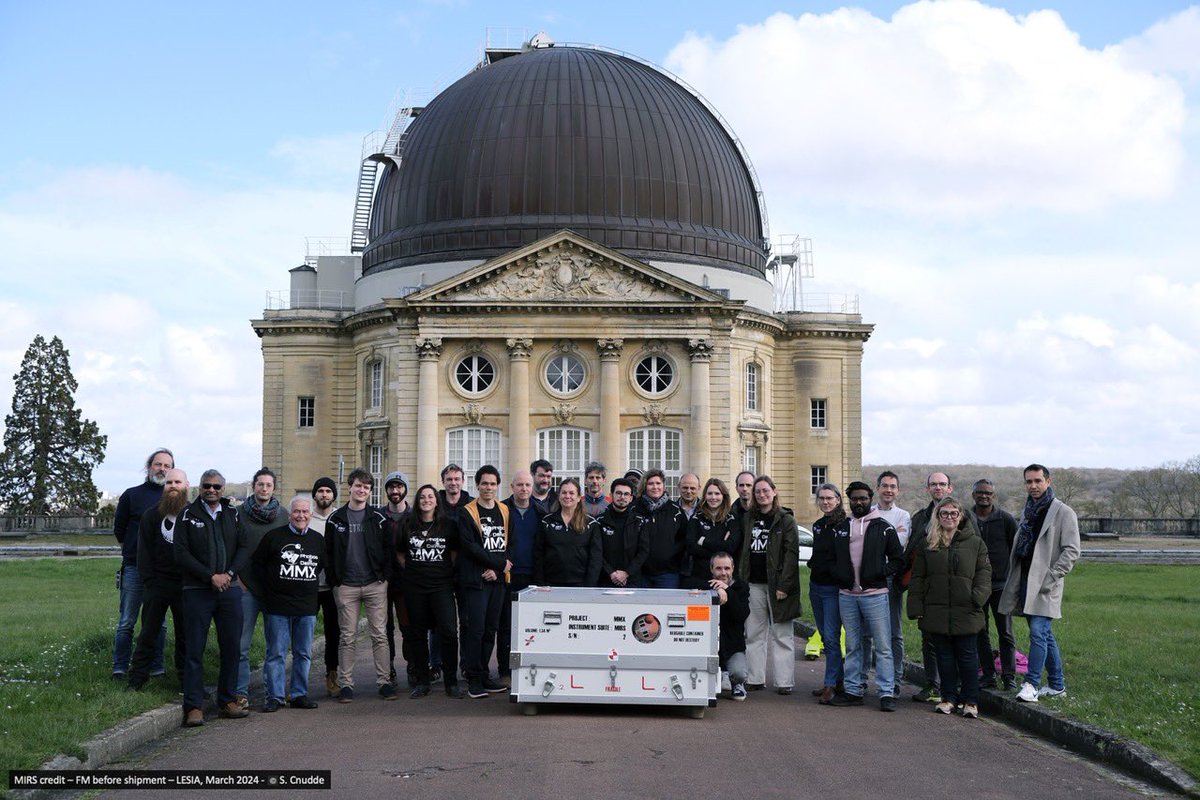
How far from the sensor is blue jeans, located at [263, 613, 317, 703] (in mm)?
14195

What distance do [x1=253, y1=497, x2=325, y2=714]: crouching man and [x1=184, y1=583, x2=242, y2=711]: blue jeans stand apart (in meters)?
0.53

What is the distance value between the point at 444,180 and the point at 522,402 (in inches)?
418

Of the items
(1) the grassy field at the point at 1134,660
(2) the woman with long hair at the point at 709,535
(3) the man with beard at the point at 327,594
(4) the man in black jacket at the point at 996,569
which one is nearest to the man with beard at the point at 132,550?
(3) the man with beard at the point at 327,594

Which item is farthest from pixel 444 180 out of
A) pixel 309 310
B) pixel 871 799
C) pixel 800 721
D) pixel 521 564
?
pixel 871 799

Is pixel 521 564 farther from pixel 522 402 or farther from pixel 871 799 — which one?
pixel 522 402

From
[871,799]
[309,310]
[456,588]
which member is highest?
[309,310]

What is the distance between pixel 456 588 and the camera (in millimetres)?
15516

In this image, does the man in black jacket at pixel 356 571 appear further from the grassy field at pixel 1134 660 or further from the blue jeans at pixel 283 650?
the grassy field at pixel 1134 660

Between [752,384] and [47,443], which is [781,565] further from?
[47,443]

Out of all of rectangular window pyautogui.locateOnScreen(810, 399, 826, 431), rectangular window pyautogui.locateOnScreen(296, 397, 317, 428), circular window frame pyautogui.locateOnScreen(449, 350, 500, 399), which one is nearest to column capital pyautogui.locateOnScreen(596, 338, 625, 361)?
circular window frame pyautogui.locateOnScreen(449, 350, 500, 399)

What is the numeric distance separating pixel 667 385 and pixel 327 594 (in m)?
34.2

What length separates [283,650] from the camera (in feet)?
46.8

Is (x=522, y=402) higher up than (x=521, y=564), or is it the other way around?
(x=522, y=402)

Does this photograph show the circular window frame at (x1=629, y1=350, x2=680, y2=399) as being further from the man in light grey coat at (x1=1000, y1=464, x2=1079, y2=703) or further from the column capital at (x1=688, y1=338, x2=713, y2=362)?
the man in light grey coat at (x1=1000, y1=464, x2=1079, y2=703)
